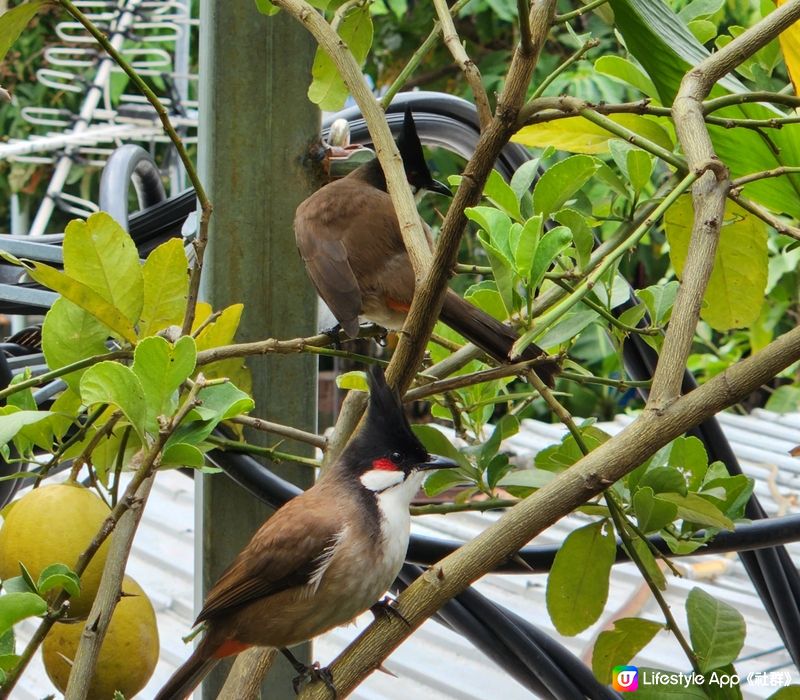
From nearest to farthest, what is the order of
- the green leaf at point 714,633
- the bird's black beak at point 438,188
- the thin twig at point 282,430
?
1. the green leaf at point 714,633
2. the thin twig at point 282,430
3. the bird's black beak at point 438,188

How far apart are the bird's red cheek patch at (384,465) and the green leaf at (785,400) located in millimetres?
3031

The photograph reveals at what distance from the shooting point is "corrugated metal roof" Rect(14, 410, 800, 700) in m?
1.55

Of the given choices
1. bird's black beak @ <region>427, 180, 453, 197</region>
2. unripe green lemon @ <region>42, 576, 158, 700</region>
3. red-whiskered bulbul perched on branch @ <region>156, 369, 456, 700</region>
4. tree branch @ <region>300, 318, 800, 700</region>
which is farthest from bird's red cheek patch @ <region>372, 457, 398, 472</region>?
bird's black beak @ <region>427, 180, 453, 197</region>

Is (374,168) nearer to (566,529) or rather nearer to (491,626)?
(566,529)

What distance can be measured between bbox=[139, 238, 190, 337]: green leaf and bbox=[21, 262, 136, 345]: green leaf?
0.11 ft

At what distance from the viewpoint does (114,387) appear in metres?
0.58

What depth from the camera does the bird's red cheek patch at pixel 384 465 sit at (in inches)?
34.4

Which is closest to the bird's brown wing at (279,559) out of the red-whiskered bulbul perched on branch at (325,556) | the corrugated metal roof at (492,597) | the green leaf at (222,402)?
the red-whiskered bulbul perched on branch at (325,556)

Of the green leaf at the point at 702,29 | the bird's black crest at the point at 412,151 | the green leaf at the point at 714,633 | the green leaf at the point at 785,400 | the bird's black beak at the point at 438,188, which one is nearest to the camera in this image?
the green leaf at the point at 714,633

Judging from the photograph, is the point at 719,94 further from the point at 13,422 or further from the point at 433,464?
the point at 13,422

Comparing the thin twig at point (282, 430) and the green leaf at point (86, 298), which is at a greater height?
the green leaf at point (86, 298)

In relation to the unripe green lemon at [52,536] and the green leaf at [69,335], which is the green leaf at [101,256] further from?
the unripe green lemon at [52,536]

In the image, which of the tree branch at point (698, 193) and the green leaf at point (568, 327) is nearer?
the tree branch at point (698, 193)

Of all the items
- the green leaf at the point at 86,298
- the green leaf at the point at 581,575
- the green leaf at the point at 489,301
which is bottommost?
the green leaf at the point at 581,575
